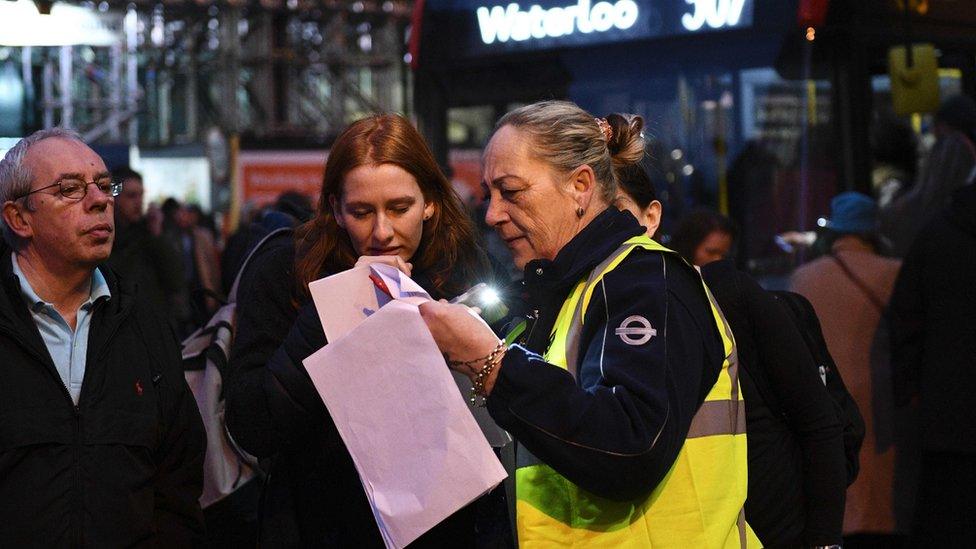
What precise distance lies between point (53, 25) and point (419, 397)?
3932 mm

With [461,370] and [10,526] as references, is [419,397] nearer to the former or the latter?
[461,370]

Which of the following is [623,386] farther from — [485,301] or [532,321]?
[485,301]

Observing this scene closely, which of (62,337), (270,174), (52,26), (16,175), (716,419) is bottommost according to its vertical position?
(716,419)

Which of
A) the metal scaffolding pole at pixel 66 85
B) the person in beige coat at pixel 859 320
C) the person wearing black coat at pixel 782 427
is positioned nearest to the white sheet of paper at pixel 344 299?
the person wearing black coat at pixel 782 427

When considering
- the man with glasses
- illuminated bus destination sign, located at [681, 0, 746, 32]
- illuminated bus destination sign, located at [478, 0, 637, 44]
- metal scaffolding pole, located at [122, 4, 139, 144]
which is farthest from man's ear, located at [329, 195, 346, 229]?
metal scaffolding pole, located at [122, 4, 139, 144]

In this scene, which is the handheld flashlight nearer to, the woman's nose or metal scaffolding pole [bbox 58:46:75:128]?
the woman's nose

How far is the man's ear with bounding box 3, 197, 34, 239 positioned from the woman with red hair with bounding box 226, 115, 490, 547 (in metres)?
0.55

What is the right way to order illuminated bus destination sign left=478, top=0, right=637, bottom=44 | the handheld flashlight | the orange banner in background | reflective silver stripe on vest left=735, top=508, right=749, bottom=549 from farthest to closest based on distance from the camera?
1. the orange banner in background
2. illuminated bus destination sign left=478, top=0, right=637, bottom=44
3. the handheld flashlight
4. reflective silver stripe on vest left=735, top=508, right=749, bottom=549

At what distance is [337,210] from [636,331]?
110cm

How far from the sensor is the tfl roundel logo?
7.68 ft

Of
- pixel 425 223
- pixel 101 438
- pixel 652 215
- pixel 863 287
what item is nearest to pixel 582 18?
pixel 863 287

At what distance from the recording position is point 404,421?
2.49 m

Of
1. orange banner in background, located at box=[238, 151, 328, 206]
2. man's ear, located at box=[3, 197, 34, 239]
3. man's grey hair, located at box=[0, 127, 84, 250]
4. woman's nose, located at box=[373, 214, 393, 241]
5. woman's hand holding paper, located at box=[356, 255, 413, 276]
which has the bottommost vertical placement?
woman's hand holding paper, located at box=[356, 255, 413, 276]

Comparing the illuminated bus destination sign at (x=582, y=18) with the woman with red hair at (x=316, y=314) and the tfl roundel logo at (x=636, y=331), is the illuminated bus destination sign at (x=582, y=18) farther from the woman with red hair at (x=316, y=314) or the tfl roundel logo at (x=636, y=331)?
the tfl roundel logo at (x=636, y=331)
